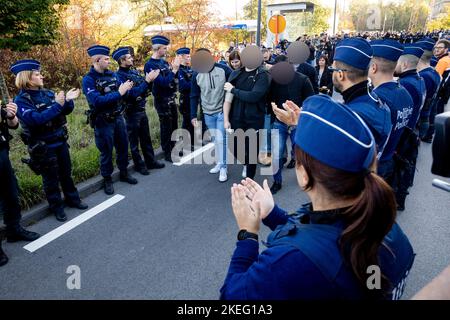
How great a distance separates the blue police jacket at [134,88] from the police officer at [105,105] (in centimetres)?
22

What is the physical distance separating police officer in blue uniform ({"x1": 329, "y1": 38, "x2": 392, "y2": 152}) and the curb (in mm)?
3722

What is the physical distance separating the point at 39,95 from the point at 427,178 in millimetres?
5763

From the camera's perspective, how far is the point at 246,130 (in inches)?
182

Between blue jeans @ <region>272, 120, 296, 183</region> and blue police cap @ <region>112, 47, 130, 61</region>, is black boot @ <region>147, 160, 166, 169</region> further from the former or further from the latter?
blue jeans @ <region>272, 120, 296, 183</region>

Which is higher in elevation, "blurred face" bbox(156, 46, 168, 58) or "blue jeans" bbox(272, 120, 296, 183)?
"blurred face" bbox(156, 46, 168, 58)

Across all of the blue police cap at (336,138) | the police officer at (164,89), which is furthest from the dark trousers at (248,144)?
the blue police cap at (336,138)

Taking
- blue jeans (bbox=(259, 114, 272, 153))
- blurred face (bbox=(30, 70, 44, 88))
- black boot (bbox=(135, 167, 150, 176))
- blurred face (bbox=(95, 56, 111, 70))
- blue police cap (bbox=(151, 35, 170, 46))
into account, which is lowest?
black boot (bbox=(135, 167, 150, 176))

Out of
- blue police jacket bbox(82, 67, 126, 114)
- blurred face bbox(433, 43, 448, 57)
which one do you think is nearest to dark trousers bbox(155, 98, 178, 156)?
blue police jacket bbox(82, 67, 126, 114)

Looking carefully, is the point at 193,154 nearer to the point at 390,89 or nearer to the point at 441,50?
the point at 390,89

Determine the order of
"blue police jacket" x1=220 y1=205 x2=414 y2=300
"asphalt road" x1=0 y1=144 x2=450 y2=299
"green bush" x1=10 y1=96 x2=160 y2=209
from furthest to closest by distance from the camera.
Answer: "green bush" x1=10 y1=96 x2=160 y2=209 → "asphalt road" x1=0 y1=144 x2=450 y2=299 → "blue police jacket" x1=220 y1=205 x2=414 y2=300

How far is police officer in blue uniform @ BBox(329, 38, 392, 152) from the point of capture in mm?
2494

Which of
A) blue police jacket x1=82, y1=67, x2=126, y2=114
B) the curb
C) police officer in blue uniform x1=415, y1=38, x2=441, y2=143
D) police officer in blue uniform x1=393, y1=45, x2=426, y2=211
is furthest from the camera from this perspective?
police officer in blue uniform x1=415, y1=38, x2=441, y2=143

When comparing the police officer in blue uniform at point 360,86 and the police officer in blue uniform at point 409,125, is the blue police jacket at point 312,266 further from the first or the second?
the police officer in blue uniform at point 409,125
